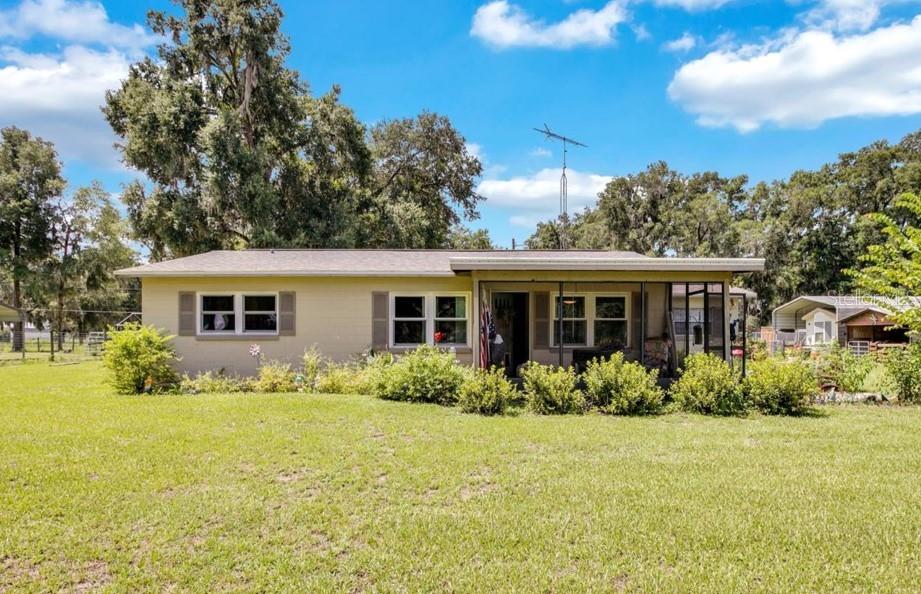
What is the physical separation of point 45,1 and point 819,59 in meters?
15.9

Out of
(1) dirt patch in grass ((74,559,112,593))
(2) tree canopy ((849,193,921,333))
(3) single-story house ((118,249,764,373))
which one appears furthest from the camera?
(3) single-story house ((118,249,764,373))

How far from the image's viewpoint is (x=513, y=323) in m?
13.4

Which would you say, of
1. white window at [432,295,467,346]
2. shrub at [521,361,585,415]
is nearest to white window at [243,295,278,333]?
white window at [432,295,467,346]

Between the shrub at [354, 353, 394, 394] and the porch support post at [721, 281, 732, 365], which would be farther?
the porch support post at [721, 281, 732, 365]

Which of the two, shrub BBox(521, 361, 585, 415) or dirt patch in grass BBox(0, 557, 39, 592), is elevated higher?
shrub BBox(521, 361, 585, 415)

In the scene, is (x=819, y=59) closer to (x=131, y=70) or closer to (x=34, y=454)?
(x=34, y=454)

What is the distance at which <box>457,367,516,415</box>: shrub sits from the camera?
8.64 m

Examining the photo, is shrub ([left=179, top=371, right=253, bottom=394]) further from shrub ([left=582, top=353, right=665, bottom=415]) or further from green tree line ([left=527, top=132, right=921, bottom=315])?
green tree line ([left=527, top=132, right=921, bottom=315])

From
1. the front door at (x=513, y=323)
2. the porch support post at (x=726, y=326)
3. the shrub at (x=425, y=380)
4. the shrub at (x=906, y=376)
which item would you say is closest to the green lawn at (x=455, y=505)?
the shrub at (x=425, y=380)

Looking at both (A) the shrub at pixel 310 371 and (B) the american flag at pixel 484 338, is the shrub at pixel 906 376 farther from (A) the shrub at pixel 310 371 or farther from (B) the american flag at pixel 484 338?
(A) the shrub at pixel 310 371

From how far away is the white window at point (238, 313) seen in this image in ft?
40.1

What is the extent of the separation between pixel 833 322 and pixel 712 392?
21973 mm

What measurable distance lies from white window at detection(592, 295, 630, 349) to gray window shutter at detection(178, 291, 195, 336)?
30.7 feet

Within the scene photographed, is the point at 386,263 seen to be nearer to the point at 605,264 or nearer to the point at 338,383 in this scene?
the point at 338,383
